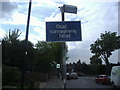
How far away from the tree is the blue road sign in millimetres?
57994

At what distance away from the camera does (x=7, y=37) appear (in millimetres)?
43812

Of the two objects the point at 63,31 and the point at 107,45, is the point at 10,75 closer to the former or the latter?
the point at 63,31

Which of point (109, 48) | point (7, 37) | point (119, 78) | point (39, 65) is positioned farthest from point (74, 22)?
point (109, 48)

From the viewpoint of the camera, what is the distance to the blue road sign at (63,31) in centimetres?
1490

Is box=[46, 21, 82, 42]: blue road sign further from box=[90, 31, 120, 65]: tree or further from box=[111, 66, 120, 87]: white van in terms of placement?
box=[90, 31, 120, 65]: tree

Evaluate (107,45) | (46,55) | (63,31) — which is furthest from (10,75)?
(107,45)

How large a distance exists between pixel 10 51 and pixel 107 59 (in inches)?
1530

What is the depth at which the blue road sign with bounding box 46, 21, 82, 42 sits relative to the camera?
587 inches

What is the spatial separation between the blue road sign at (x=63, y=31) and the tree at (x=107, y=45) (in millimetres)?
57994

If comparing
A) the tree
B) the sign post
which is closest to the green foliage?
the tree

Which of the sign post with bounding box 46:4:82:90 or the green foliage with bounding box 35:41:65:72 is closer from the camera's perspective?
the sign post with bounding box 46:4:82:90

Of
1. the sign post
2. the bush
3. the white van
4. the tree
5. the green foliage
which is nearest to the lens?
the sign post

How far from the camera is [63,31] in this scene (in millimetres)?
14922

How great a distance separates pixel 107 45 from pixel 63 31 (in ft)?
193
